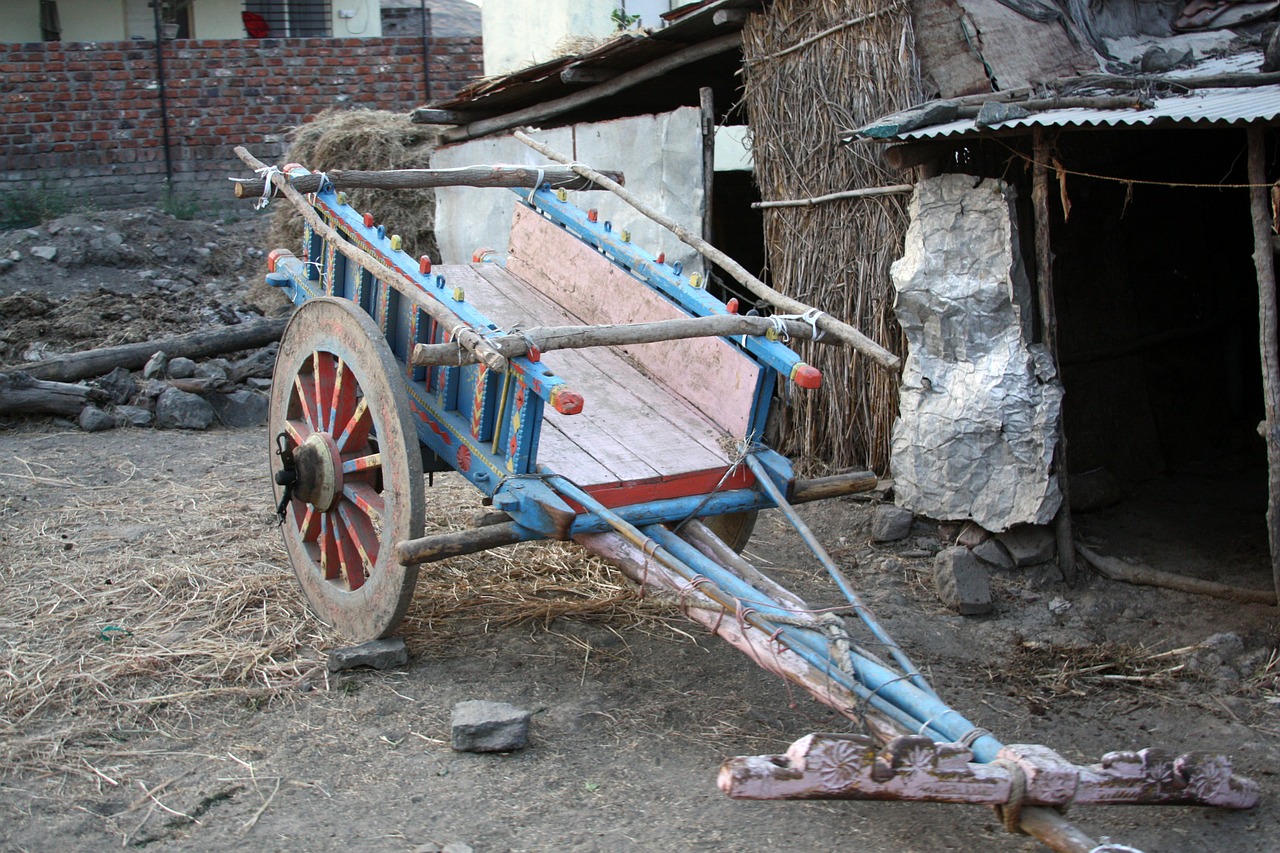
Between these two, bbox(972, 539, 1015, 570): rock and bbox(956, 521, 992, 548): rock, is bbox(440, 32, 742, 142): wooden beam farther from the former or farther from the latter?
bbox(972, 539, 1015, 570): rock

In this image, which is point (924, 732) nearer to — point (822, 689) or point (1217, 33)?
point (822, 689)

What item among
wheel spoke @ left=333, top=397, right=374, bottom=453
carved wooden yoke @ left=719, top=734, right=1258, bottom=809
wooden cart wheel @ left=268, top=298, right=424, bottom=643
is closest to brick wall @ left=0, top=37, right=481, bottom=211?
wooden cart wheel @ left=268, top=298, right=424, bottom=643

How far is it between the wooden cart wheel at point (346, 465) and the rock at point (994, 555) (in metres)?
2.71

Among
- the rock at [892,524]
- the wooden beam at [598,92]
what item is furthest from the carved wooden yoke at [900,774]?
the wooden beam at [598,92]

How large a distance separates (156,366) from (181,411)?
636 mm

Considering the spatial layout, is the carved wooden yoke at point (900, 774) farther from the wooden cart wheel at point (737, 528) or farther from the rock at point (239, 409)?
the rock at point (239, 409)

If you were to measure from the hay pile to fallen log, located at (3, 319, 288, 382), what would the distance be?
1.61 metres

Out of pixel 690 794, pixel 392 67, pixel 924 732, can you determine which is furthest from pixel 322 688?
pixel 392 67

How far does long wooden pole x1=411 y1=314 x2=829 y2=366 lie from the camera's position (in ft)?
10.1

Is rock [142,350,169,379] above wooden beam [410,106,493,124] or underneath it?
underneath

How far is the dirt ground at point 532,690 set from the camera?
295cm

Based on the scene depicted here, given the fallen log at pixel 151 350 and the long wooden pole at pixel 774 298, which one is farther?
the fallen log at pixel 151 350

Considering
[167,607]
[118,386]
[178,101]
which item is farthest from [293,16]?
[167,607]

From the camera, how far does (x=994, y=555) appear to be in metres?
5.11
